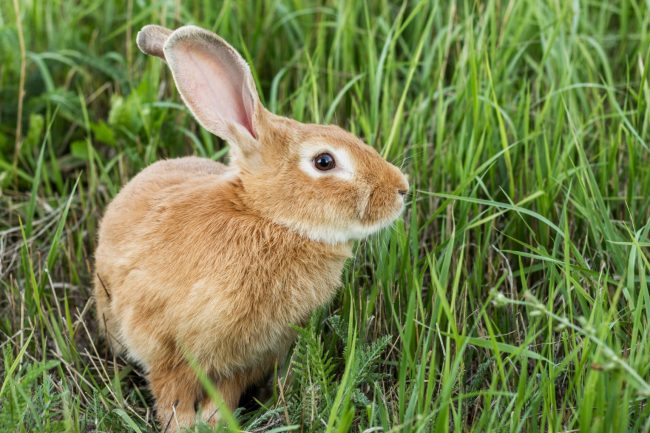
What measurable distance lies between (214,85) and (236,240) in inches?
20.2

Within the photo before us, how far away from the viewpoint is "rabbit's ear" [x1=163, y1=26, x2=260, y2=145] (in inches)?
107

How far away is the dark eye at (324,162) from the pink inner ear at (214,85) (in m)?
0.24

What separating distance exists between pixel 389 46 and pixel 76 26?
159cm

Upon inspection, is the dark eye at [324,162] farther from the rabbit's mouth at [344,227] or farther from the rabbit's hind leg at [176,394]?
the rabbit's hind leg at [176,394]

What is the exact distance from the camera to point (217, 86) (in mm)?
2801

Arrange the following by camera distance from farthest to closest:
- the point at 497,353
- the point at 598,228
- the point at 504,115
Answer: the point at 504,115 → the point at 598,228 → the point at 497,353

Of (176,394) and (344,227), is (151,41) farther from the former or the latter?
(176,394)

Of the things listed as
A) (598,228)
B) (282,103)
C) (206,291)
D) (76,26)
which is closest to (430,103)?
(282,103)

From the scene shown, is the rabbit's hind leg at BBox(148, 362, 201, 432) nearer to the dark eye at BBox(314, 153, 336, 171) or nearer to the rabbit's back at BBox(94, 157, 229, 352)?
the rabbit's back at BBox(94, 157, 229, 352)

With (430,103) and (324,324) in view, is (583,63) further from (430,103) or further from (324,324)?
(324,324)

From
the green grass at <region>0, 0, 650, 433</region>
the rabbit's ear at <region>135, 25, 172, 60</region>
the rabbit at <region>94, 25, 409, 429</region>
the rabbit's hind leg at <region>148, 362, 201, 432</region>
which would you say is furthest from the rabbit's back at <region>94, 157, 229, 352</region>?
the rabbit's ear at <region>135, 25, 172, 60</region>

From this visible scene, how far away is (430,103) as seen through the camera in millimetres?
3650

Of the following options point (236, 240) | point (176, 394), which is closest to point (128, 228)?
point (236, 240)

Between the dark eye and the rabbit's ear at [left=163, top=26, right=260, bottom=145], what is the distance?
8.2 inches
